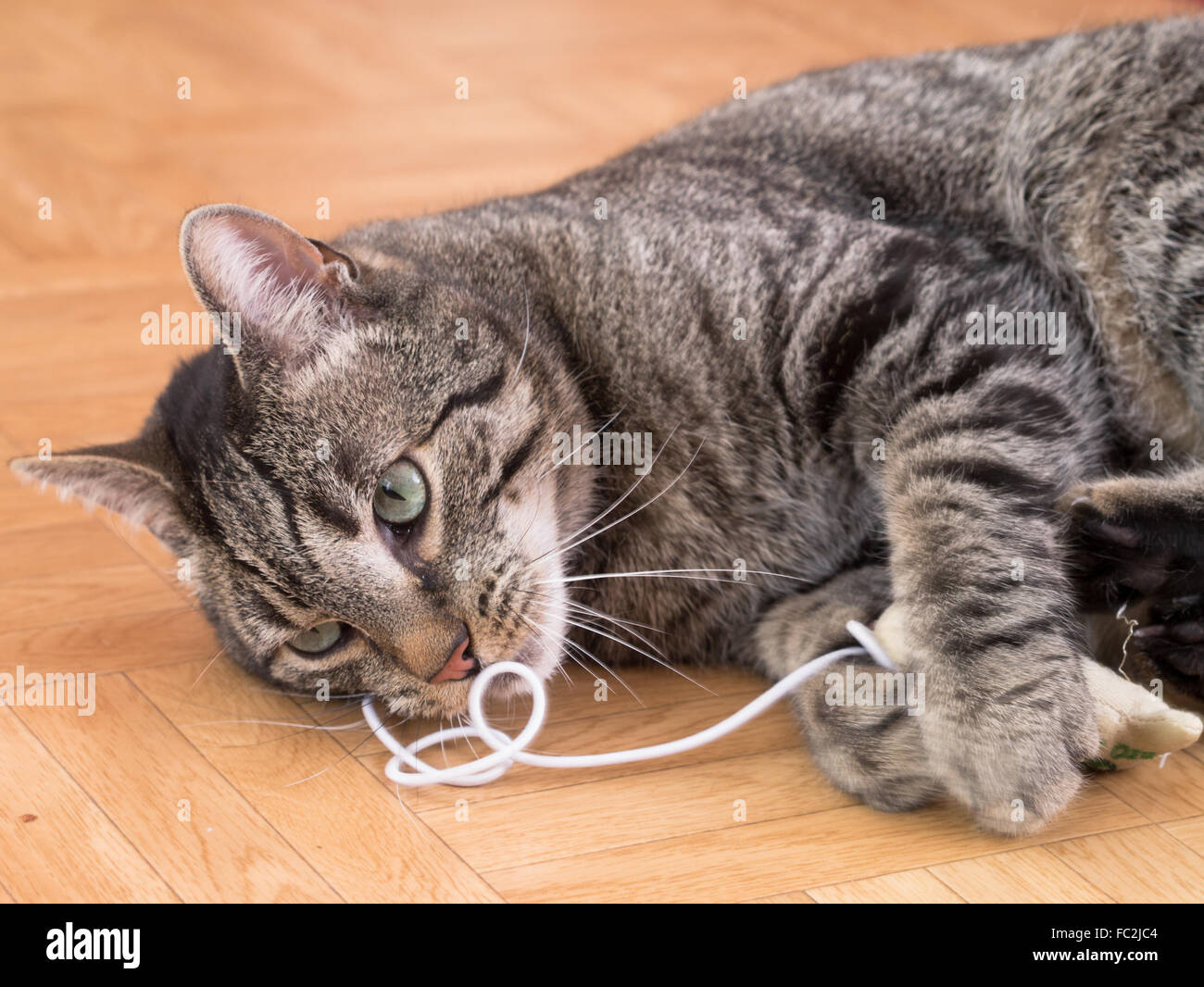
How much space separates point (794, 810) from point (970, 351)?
0.51 m

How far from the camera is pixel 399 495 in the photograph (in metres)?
1.29

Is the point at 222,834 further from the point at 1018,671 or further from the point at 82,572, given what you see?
the point at 1018,671

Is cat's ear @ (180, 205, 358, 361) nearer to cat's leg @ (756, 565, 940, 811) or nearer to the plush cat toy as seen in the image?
cat's leg @ (756, 565, 940, 811)

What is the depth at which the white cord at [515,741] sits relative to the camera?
1.27 m

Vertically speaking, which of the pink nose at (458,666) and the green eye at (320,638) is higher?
the green eye at (320,638)

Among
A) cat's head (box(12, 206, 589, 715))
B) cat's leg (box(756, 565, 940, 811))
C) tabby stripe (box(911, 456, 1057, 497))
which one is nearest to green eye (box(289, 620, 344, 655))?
cat's head (box(12, 206, 589, 715))

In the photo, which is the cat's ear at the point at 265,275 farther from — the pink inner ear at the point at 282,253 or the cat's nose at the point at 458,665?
the cat's nose at the point at 458,665

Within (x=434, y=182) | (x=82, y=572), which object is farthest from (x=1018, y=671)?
(x=434, y=182)

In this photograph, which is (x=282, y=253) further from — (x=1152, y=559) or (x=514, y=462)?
(x=1152, y=559)

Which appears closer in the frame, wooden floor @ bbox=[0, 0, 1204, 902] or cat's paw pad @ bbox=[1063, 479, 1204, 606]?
wooden floor @ bbox=[0, 0, 1204, 902]

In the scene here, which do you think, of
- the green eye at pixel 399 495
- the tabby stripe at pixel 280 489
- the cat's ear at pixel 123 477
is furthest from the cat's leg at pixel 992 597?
the cat's ear at pixel 123 477

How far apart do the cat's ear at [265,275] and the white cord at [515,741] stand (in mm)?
382

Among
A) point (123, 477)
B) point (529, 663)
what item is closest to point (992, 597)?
point (529, 663)

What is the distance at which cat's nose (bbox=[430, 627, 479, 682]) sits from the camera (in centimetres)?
128
